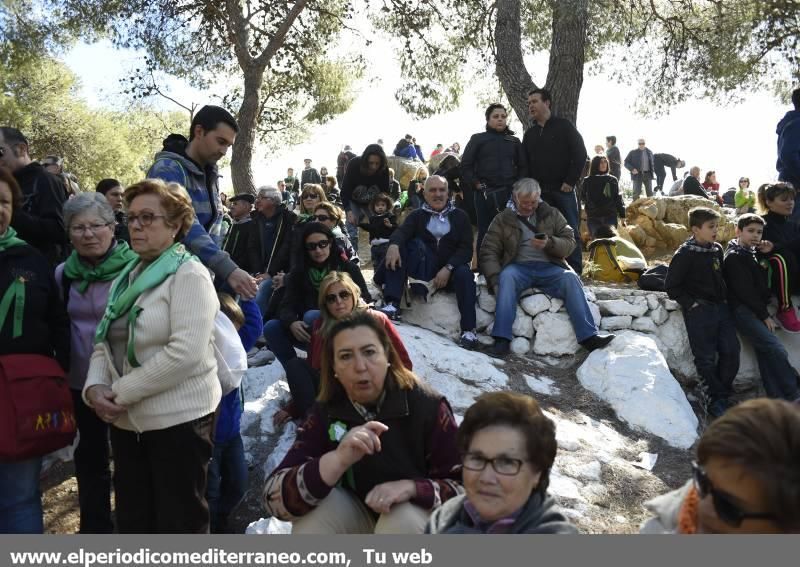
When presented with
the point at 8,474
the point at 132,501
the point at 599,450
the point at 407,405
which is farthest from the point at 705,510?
the point at 599,450

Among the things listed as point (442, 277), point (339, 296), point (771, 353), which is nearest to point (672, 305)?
point (771, 353)

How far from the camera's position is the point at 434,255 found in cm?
642

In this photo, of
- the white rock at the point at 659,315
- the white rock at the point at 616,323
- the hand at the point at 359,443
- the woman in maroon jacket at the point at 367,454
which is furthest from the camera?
the white rock at the point at 659,315

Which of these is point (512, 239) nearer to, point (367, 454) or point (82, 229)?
point (82, 229)

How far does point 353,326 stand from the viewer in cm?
272

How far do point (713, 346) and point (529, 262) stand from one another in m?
1.82

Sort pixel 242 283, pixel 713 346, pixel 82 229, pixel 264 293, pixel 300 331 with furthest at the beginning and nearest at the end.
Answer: pixel 264 293, pixel 713 346, pixel 300 331, pixel 242 283, pixel 82 229

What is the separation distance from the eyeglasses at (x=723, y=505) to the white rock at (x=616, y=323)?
5134 millimetres

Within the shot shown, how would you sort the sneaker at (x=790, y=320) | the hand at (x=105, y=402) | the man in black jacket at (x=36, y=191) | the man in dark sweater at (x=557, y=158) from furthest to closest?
the man in dark sweater at (x=557, y=158)
the sneaker at (x=790, y=320)
the man in black jacket at (x=36, y=191)
the hand at (x=105, y=402)

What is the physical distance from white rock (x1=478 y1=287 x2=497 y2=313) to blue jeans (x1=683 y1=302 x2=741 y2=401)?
1790mm

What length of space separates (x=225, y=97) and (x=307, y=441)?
40.2 ft

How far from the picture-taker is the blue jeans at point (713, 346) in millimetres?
6270

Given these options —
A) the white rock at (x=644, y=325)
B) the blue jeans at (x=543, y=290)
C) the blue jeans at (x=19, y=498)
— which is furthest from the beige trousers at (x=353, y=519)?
A: the white rock at (x=644, y=325)

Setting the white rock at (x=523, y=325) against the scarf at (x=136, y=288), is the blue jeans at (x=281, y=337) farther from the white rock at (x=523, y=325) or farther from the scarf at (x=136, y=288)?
the white rock at (x=523, y=325)
